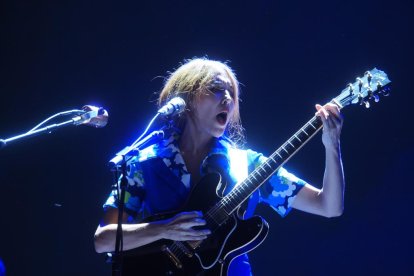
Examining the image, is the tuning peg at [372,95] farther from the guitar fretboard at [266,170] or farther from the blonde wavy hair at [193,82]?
the blonde wavy hair at [193,82]

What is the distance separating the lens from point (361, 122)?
9.70ft

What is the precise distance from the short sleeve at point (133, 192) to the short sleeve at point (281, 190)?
1.96 ft

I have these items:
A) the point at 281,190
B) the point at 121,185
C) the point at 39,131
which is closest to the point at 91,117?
the point at 39,131

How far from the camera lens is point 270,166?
2.04 metres

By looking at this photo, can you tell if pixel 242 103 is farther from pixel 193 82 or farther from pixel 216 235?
pixel 216 235

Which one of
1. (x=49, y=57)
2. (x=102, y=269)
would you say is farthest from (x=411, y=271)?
(x=49, y=57)

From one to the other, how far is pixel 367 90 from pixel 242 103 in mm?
1281

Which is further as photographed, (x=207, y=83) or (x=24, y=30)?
(x=24, y=30)

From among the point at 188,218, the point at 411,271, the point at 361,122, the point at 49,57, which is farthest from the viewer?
the point at 49,57

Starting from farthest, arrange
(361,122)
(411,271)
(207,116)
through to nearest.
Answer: (361,122) → (411,271) → (207,116)

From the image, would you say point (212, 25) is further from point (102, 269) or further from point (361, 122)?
point (102, 269)

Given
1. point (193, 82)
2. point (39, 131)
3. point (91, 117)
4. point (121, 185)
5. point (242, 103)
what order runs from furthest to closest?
point (242, 103)
point (193, 82)
point (91, 117)
point (39, 131)
point (121, 185)

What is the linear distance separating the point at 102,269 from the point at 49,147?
1062 mm

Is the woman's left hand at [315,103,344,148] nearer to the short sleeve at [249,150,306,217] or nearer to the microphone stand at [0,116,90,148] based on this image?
the short sleeve at [249,150,306,217]
